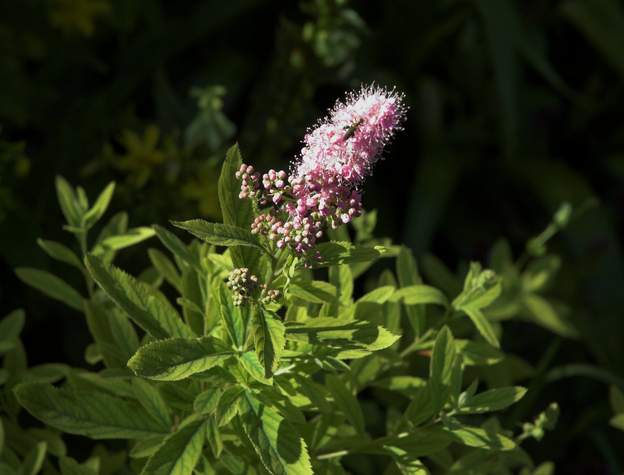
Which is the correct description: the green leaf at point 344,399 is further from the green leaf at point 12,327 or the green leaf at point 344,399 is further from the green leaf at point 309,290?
the green leaf at point 12,327

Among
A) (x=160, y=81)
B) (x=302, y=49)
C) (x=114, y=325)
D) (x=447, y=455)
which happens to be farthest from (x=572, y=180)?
(x=114, y=325)

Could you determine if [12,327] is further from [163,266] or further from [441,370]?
[441,370]

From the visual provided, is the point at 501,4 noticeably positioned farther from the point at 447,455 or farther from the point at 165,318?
the point at 165,318

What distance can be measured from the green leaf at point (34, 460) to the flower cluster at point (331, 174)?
348mm

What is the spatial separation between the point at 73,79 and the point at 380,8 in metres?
0.90

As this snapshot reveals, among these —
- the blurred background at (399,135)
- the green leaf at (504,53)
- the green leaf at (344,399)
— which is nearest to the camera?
the green leaf at (344,399)

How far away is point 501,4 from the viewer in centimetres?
220

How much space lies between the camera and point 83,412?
2.74 ft

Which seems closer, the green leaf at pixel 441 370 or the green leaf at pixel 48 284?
the green leaf at pixel 441 370

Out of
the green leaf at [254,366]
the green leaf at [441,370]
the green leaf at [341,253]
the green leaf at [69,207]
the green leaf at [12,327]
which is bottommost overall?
the green leaf at [441,370]

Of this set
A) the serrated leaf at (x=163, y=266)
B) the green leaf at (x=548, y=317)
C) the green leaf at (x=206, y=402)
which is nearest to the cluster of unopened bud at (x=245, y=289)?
the green leaf at (x=206, y=402)

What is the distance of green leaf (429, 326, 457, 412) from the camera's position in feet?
2.89

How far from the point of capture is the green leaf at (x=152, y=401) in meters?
0.88

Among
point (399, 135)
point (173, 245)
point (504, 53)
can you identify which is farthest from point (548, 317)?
point (173, 245)
